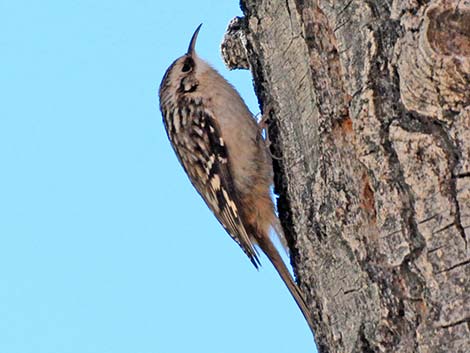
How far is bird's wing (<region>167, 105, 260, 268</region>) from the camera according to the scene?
3461mm

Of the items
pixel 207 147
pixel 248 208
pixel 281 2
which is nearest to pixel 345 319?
pixel 281 2

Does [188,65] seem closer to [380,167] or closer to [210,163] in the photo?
[210,163]

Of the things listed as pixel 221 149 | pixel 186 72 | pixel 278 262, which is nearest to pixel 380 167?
pixel 278 262

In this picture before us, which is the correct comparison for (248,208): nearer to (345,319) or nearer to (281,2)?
(281,2)

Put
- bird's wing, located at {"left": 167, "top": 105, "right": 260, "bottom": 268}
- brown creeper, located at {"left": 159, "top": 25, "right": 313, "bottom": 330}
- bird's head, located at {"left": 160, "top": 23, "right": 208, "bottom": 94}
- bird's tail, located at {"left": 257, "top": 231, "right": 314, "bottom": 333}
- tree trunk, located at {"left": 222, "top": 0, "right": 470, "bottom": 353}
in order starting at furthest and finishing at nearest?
bird's head, located at {"left": 160, "top": 23, "right": 208, "bottom": 94}
bird's wing, located at {"left": 167, "top": 105, "right": 260, "bottom": 268}
brown creeper, located at {"left": 159, "top": 25, "right": 313, "bottom": 330}
bird's tail, located at {"left": 257, "top": 231, "right": 314, "bottom": 333}
tree trunk, located at {"left": 222, "top": 0, "right": 470, "bottom": 353}

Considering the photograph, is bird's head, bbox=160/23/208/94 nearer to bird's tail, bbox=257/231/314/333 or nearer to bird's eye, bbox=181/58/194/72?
bird's eye, bbox=181/58/194/72

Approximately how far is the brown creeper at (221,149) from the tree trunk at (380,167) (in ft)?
4.06

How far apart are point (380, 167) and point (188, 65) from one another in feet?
7.52

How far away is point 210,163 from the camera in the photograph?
11.8ft

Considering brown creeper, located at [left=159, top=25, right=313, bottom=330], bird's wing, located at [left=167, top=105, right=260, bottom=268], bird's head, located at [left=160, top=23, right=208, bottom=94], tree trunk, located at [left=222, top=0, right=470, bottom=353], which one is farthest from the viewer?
bird's head, located at [left=160, top=23, right=208, bottom=94]

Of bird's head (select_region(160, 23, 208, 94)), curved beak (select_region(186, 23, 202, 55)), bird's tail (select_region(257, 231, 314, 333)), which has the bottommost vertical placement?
bird's tail (select_region(257, 231, 314, 333))

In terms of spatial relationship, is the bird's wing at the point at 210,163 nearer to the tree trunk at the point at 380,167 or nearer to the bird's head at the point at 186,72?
the bird's head at the point at 186,72

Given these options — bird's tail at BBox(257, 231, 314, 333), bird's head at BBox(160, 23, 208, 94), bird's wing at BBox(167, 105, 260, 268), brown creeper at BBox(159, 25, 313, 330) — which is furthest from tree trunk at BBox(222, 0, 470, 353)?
bird's head at BBox(160, 23, 208, 94)

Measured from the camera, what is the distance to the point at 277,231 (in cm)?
309
